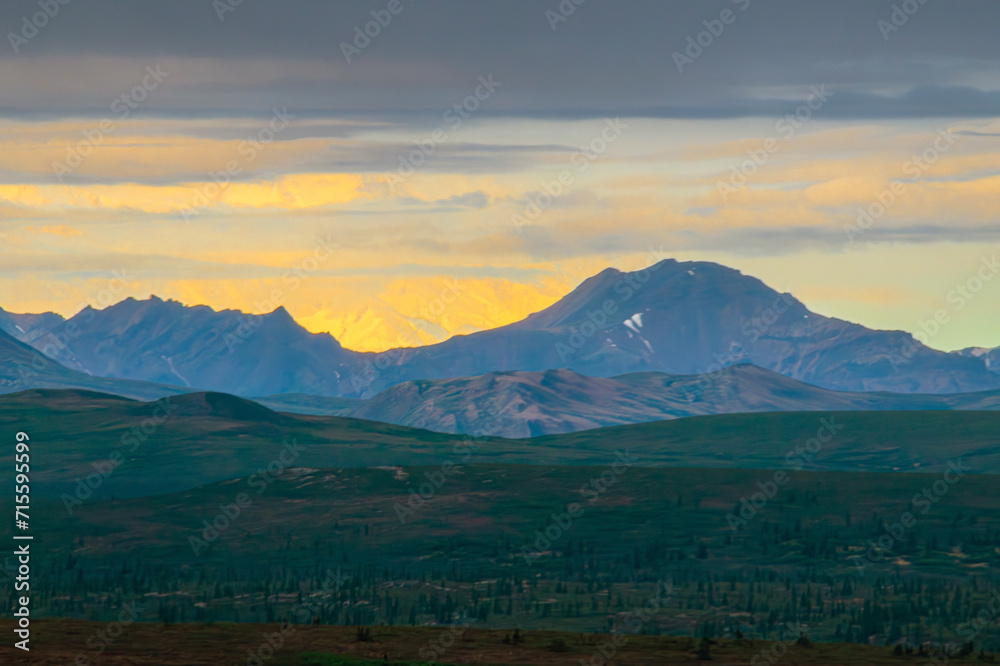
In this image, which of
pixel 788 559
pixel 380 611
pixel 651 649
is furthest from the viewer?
pixel 788 559

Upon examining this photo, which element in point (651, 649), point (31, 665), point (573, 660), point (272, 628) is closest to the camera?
point (31, 665)

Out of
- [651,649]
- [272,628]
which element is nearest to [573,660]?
[651,649]

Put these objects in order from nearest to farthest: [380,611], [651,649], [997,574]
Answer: [651,649] < [380,611] < [997,574]

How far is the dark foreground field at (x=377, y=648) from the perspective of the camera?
297ft

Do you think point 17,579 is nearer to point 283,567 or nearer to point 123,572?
point 123,572

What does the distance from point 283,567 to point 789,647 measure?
10650 cm

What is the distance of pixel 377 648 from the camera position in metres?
97.6

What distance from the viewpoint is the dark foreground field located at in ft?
297

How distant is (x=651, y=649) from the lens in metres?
99.4

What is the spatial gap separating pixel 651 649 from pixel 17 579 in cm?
11008

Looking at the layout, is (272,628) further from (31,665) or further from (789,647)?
(789,647)

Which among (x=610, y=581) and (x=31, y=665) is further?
(x=610, y=581)

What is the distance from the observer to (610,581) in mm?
178625

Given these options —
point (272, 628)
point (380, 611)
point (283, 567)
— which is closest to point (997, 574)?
point (380, 611)
